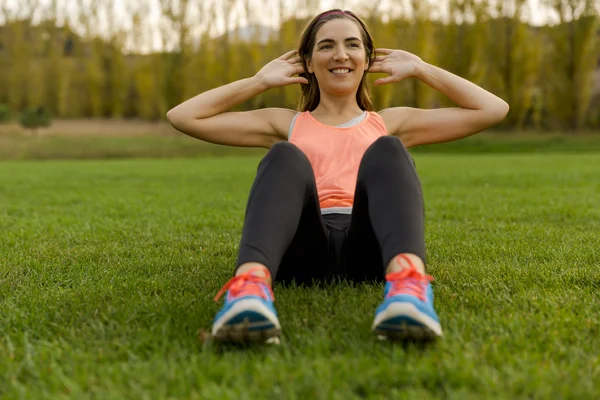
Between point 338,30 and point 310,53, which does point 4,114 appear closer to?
point 310,53

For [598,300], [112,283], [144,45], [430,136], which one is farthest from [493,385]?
[144,45]

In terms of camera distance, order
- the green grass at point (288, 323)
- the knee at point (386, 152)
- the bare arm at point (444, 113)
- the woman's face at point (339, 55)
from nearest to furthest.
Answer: the green grass at point (288, 323), the knee at point (386, 152), the woman's face at point (339, 55), the bare arm at point (444, 113)

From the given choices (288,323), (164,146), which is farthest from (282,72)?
(164,146)

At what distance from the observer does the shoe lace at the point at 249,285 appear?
1.95 m

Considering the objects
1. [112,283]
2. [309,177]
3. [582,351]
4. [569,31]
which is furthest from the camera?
[569,31]

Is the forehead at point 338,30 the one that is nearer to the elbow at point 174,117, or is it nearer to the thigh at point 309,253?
the elbow at point 174,117

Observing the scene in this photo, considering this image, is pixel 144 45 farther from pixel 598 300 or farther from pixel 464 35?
pixel 598 300

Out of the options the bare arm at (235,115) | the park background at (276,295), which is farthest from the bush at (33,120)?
the bare arm at (235,115)

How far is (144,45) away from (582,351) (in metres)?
35.8

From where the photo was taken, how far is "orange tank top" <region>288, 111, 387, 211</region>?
8.89 ft

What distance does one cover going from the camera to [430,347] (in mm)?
1886

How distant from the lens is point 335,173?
2734mm

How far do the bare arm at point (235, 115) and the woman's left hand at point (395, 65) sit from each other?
0.41 meters

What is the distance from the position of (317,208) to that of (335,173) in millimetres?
452
